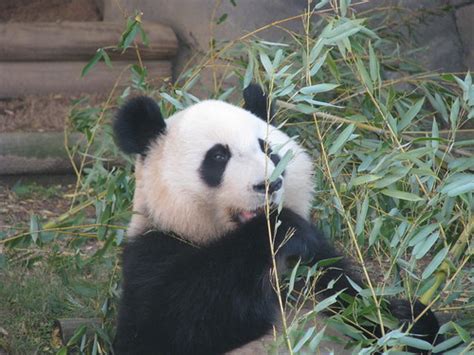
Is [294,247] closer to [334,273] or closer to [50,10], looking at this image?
[334,273]

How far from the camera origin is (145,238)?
338 cm

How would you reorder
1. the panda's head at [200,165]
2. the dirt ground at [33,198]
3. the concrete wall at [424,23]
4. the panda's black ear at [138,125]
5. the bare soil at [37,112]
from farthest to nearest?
the bare soil at [37,112] → the concrete wall at [424,23] → the dirt ground at [33,198] → the panda's black ear at [138,125] → the panda's head at [200,165]

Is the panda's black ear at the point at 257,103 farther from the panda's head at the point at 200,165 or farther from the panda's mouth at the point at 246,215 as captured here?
the panda's mouth at the point at 246,215

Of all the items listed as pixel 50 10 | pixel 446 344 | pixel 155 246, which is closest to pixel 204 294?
pixel 155 246

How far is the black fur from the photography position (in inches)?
125

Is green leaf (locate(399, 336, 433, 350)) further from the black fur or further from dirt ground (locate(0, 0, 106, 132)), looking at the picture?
dirt ground (locate(0, 0, 106, 132))

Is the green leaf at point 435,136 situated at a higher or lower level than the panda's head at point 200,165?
higher

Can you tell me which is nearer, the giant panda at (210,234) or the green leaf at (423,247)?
the green leaf at (423,247)

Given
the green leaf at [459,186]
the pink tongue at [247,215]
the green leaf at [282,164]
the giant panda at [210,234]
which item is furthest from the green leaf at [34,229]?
the green leaf at [459,186]

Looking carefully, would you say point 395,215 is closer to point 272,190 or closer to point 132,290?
point 272,190

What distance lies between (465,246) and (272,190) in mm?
787

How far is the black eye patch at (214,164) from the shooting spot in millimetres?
3336

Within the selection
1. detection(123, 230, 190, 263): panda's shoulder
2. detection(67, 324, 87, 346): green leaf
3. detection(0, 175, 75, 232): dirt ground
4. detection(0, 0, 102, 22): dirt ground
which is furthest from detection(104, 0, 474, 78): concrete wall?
detection(123, 230, 190, 263): panda's shoulder

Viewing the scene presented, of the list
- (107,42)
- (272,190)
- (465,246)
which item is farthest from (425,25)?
(272,190)
